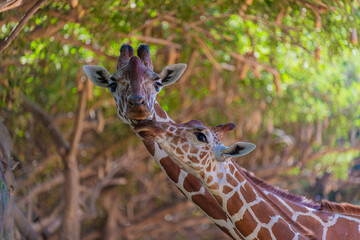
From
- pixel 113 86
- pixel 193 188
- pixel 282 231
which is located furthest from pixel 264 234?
pixel 113 86

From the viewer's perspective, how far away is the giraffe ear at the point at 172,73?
531 cm

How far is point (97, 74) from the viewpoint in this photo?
17.3ft

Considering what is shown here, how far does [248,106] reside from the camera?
12.7m

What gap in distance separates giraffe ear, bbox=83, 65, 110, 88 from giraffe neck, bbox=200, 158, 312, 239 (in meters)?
1.23

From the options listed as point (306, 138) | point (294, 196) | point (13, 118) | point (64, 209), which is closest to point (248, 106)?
point (306, 138)

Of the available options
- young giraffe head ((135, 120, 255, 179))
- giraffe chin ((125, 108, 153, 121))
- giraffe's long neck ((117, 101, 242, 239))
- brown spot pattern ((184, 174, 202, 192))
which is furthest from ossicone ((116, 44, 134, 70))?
brown spot pattern ((184, 174, 202, 192))

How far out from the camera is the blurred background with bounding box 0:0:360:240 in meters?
7.92

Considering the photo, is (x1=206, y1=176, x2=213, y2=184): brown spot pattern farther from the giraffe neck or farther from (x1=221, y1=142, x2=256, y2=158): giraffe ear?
(x1=221, y1=142, x2=256, y2=158): giraffe ear

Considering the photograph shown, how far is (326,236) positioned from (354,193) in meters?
14.5

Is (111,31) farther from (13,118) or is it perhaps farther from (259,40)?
(259,40)

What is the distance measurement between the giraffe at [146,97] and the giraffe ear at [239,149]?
634 mm

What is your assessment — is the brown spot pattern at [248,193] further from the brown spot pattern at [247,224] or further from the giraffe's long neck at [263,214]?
the brown spot pattern at [247,224]

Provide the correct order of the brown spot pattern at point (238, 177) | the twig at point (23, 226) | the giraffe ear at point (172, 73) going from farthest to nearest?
the twig at point (23, 226)
the giraffe ear at point (172, 73)
the brown spot pattern at point (238, 177)

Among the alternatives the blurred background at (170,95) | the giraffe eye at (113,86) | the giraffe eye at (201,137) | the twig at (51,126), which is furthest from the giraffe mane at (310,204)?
the twig at (51,126)
